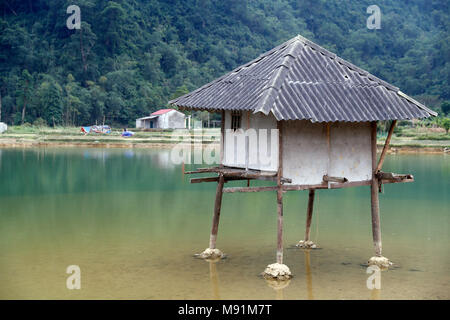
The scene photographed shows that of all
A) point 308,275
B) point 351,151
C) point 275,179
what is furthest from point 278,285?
point 351,151

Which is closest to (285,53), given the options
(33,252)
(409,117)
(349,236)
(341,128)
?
(341,128)

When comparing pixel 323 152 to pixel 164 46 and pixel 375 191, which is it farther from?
pixel 164 46

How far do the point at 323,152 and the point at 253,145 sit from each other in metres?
1.46


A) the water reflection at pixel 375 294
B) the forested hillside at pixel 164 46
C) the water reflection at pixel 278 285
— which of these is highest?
the forested hillside at pixel 164 46

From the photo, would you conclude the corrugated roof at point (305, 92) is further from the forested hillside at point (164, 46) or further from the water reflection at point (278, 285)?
the forested hillside at point (164, 46)

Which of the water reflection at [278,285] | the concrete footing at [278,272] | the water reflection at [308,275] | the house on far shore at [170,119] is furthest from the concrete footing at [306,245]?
the house on far shore at [170,119]

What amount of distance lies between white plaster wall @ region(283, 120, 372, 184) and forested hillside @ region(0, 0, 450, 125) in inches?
2656

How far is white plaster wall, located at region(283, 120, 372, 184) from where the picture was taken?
13617 millimetres

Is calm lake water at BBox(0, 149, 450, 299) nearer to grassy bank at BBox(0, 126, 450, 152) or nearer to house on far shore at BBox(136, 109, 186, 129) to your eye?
grassy bank at BBox(0, 126, 450, 152)

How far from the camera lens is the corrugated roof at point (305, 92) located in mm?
13156

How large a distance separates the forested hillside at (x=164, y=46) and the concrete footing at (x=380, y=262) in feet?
221

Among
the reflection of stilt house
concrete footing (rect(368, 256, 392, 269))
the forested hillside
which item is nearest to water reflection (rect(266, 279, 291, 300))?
the reflection of stilt house

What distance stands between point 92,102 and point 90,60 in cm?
1488
